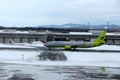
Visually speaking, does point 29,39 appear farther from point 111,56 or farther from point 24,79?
point 24,79

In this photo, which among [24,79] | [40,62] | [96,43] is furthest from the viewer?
[96,43]

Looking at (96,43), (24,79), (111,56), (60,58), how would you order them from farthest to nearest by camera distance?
(96,43)
(111,56)
(60,58)
(24,79)

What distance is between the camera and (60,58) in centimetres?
5297

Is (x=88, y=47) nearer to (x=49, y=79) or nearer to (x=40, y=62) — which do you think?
(x=40, y=62)

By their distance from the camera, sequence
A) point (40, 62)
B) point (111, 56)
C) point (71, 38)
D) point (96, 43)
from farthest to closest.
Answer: point (71, 38), point (96, 43), point (111, 56), point (40, 62)

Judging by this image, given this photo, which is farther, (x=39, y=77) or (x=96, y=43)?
(x=96, y=43)

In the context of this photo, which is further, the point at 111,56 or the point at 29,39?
the point at 29,39

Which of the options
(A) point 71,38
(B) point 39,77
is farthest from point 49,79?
(A) point 71,38

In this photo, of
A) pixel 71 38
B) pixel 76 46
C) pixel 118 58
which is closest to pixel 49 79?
pixel 118 58

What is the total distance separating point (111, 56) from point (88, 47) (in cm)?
2008

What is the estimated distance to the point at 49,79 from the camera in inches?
1210

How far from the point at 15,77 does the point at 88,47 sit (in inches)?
1900

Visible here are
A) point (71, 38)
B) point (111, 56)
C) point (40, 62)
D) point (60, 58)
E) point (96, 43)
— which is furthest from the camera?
point (71, 38)

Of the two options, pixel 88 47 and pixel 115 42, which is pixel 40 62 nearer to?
pixel 88 47
